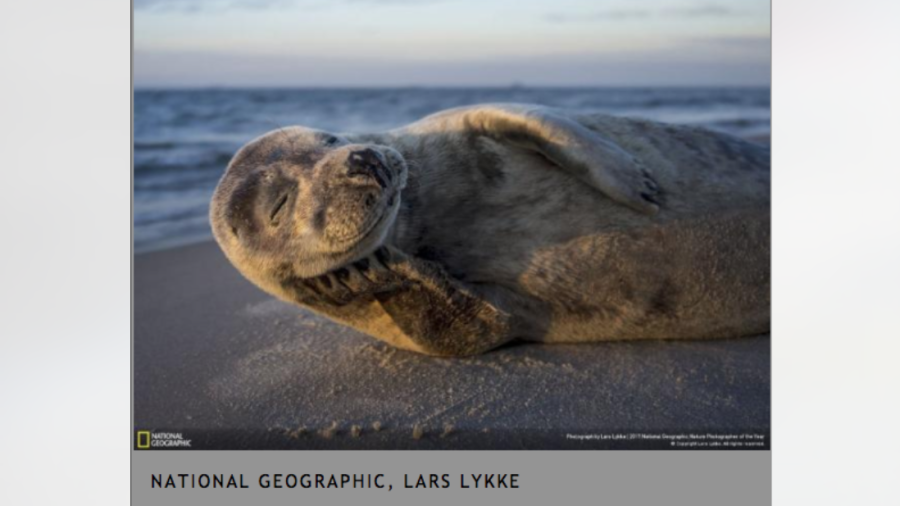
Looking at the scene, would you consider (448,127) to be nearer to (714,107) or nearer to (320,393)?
(320,393)

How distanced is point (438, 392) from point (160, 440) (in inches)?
Result: 49.8

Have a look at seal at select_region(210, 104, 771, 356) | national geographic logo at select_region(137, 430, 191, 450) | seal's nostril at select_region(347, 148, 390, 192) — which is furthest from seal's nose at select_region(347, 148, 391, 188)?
national geographic logo at select_region(137, 430, 191, 450)

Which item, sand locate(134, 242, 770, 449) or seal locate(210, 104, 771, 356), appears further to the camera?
seal locate(210, 104, 771, 356)

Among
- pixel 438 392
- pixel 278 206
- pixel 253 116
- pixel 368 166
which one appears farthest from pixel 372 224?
pixel 253 116

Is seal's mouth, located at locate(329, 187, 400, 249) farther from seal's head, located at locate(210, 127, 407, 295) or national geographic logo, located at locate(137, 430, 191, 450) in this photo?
national geographic logo, located at locate(137, 430, 191, 450)

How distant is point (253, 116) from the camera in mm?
11664

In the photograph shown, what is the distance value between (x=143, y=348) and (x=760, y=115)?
10193 mm

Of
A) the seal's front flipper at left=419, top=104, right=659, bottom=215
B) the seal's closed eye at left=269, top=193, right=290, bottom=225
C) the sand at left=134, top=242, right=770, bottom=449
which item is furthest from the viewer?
the seal's front flipper at left=419, top=104, right=659, bottom=215

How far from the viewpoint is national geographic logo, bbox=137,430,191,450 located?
396 centimetres

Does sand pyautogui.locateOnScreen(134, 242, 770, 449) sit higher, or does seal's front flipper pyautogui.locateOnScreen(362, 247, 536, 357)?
seal's front flipper pyautogui.locateOnScreen(362, 247, 536, 357)

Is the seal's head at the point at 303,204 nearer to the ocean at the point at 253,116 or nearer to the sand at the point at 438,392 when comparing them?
the sand at the point at 438,392

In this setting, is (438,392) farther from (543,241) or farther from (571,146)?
(571,146)

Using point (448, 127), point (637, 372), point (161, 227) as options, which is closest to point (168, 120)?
point (161, 227)

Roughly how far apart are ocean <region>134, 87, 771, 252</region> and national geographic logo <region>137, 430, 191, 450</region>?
2.18 metres
